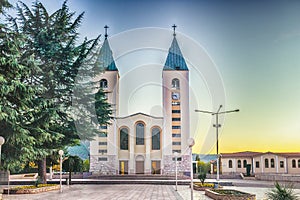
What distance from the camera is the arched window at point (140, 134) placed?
3909 cm

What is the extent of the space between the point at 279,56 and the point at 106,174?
Answer: 82.3ft

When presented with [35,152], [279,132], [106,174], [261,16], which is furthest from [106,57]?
[261,16]

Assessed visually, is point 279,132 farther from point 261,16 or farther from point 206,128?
point 261,16

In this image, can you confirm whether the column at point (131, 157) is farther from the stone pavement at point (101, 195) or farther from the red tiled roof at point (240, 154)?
the stone pavement at point (101, 195)

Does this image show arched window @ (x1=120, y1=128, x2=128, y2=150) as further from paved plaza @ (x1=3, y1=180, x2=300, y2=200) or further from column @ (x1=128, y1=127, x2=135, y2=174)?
paved plaza @ (x1=3, y1=180, x2=300, y2=200)

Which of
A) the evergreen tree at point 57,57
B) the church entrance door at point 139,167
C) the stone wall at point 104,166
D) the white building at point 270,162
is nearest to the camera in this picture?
the evergreen tree at point 57,57

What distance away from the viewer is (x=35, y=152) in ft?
47.6

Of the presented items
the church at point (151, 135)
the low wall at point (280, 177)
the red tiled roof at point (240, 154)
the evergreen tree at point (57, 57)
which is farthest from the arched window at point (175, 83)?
the evergreen tree at point (57, 57)

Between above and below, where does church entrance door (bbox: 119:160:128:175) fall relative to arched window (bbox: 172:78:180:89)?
below

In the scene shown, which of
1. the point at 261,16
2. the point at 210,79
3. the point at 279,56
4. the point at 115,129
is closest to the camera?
the point at 261,16

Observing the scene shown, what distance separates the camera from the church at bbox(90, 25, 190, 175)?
37.6 meters

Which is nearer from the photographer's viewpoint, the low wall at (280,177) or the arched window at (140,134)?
the low wall at (280,177)

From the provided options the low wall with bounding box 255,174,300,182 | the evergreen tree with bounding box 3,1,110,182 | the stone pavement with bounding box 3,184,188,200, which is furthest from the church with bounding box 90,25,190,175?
the stone pavement with bounding box 3,184,188,200

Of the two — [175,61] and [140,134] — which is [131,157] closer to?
[140,134]
